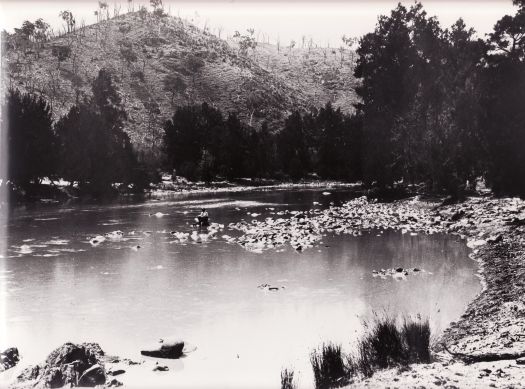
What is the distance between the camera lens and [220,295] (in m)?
16.5

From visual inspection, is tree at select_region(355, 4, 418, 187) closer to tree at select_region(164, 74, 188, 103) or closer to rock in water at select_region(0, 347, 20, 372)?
rock in water at select_region(0, 347, 20, 372)

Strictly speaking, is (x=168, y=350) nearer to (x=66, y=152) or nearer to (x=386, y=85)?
(x=386, y=85)

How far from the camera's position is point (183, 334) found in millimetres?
12625

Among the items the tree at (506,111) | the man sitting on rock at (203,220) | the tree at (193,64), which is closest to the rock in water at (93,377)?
the man sitting on rock at (203,220)

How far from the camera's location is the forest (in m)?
39.6

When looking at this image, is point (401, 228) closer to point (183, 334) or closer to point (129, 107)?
point (183, 334)

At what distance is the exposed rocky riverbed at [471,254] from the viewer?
8.19m

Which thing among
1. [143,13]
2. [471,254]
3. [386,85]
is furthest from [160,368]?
[143,13]

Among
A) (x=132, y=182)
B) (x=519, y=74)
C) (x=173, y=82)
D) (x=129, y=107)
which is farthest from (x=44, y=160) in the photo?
(x=173, y=82)

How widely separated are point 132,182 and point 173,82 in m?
92.4

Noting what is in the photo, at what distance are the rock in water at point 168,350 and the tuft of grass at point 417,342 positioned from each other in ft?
14.2

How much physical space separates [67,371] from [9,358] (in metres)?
2.10

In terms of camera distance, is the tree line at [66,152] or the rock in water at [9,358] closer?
the rock in water at [9,358]

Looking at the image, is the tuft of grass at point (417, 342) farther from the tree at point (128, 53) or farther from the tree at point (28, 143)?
the tree at point (128, 53)
